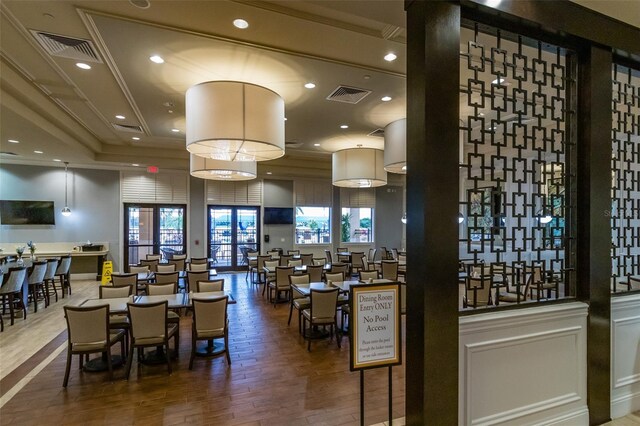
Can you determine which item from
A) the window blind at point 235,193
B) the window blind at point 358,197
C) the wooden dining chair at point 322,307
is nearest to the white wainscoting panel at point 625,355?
the wooden dining chair at point 322,307

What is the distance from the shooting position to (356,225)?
1301 cm

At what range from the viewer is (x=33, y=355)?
4.47m

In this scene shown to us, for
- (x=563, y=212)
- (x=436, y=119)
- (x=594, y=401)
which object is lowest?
(x=594, y=401)

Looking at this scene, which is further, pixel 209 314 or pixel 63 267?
pixel 63 267

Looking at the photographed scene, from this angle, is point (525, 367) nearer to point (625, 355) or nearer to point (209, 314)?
point (625, 355)

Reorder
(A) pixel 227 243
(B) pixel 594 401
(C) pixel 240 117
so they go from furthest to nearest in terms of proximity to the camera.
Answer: (A) pixel 227 243 → (C) pixel 240 117 → (B) pixel 594 401

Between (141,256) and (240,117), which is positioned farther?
(141,256)

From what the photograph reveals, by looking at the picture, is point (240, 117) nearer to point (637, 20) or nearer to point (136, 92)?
point (136, 92)

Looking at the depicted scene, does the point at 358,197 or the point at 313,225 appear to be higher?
the point at 358,197

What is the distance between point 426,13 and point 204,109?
8.93 feet

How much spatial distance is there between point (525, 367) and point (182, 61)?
4.83m

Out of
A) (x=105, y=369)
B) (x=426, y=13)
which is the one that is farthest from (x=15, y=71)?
(x=426, y=13)

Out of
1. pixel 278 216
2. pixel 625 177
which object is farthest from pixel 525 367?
pixel 278 216

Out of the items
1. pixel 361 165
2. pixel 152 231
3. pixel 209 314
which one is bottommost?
pixel 209 314
